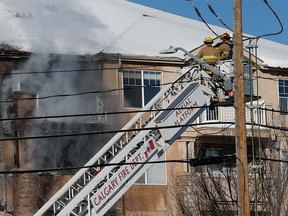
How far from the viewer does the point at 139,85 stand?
34688 millimetres

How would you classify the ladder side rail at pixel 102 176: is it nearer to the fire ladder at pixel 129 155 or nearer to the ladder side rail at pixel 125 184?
the fire ladder at pixel 129 155

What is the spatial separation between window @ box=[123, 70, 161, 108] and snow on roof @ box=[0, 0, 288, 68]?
30.9 inches

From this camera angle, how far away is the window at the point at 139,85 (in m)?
34.6

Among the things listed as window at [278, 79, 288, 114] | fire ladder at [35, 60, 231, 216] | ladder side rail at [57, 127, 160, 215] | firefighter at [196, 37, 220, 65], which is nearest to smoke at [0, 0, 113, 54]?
window at [278, 79, 288, 114]

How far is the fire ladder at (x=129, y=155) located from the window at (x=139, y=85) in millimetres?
13299

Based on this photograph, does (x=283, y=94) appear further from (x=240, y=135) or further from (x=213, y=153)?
(x=240, y=135)

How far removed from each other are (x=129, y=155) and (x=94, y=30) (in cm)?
1569

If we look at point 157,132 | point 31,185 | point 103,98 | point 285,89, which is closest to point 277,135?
point 285,89

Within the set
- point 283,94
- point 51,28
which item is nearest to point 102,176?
point 51,28

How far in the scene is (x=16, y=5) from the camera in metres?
34.7

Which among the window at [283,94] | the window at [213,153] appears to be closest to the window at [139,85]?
the window at [213,153]

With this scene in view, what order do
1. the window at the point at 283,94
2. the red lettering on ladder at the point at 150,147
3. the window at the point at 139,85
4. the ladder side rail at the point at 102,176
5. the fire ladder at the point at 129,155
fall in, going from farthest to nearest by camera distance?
the window at the point at 283,94, the window at the point at 139,85, the red lettering on ladder at the point at 150,147, the fire ladder at the point at 129,155, the ladder side rail at the point at 102,176

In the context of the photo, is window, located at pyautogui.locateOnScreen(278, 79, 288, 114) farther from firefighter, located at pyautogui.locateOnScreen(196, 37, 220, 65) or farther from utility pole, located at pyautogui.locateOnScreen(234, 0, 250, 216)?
utility pole, located at pyautogui.locateOnScreen(234, 0, 250, 216)

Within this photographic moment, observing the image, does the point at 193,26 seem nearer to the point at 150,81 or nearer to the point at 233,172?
the point at 150,81
